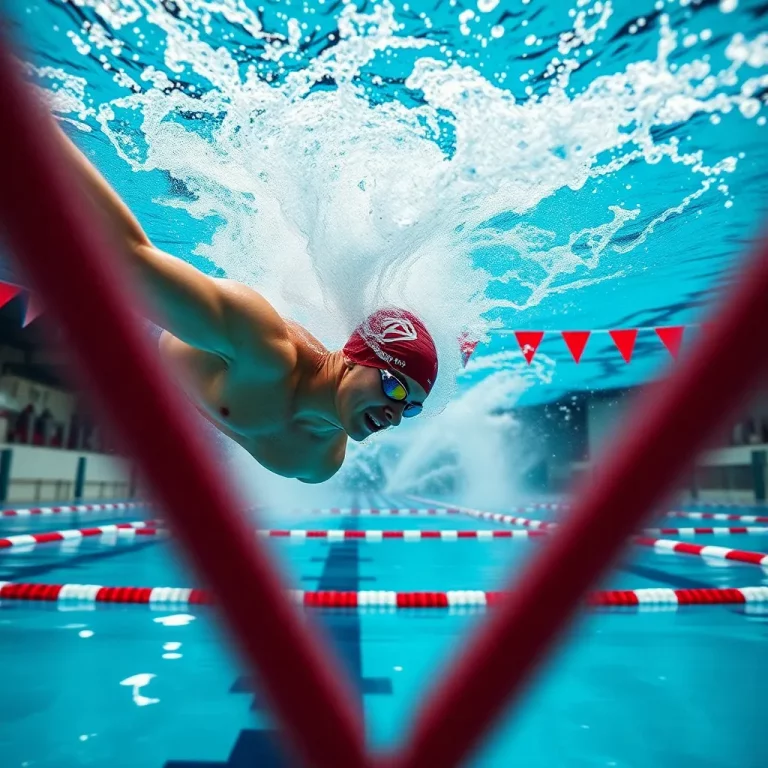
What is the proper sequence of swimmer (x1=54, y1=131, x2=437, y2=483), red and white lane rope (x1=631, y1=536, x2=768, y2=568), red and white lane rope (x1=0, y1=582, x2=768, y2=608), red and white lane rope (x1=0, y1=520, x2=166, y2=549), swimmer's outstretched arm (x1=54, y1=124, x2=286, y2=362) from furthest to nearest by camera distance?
red and white lane rope (x1=0, y1=520, x2=166, y2=549) < red and white lane rope (x1=631, y1=536, x2=768, y2=568) < red and white lane rope (x1=0, y1=582, x2=768, y2=608) < swimmer (x1=54, y1=131, x2=437, y2=483) < swimmer's outstretched arm (x1=54, y1=124, x2=286, y2=362)

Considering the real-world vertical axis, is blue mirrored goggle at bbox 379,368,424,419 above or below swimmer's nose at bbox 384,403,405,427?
above

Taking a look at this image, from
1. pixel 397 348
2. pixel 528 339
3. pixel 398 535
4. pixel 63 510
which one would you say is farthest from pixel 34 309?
pixel 63 510

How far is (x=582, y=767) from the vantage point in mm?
2029

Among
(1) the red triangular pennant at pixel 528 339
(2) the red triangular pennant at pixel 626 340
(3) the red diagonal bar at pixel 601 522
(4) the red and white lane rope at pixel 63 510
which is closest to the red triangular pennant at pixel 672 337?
(2) the red triangular pennant at pixel 626 340

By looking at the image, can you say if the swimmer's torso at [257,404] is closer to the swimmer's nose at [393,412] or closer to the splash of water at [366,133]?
the swimmer's nose at [393,412]

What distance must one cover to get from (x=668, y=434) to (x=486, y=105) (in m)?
5.58

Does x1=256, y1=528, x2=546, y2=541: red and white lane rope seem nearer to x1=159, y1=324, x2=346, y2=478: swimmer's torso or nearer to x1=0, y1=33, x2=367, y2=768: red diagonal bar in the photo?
x1=159, y1=324, x2=346, y2=478: swimmer's torso

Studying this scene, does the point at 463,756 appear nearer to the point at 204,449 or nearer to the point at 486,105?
the point at 204,449

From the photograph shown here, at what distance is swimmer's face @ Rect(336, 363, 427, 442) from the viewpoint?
8.54 ft

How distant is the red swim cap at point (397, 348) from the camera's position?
2.58 meters

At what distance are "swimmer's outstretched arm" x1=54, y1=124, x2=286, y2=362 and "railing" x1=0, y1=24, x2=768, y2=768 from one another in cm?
68

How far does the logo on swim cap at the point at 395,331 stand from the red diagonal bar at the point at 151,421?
1.98 m

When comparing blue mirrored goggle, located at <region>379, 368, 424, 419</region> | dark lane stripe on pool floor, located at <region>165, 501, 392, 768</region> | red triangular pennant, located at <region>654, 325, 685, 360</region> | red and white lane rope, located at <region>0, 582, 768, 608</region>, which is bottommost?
dark lane stripe on pool floor, located at <region>165, 501, 392, 768</region>

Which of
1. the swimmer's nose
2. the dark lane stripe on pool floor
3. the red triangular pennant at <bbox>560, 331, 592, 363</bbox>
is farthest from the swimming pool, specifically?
the red triangular pennant at <bbox>560, 331, 592, 363</bbox>
